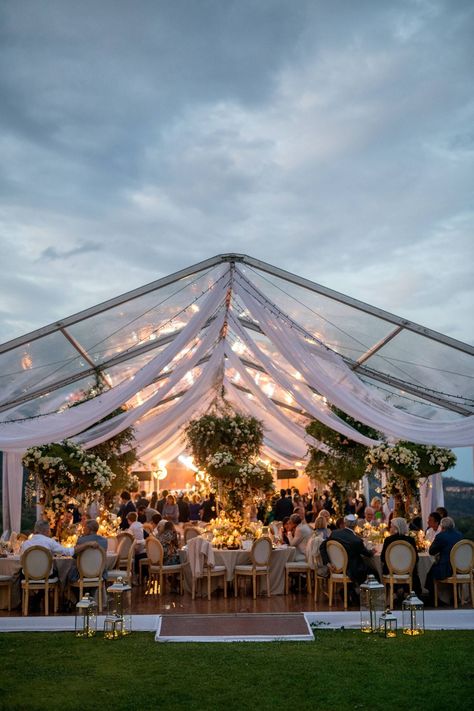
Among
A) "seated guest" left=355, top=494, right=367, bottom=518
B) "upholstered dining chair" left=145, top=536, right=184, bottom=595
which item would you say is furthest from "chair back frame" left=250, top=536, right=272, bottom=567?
"seated guest" left=355, top=494, right=367, bottom=518

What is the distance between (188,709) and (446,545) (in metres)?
5.20

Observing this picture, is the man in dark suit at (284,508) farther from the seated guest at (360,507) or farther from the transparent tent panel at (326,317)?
the transparent tent panel at (326,317)

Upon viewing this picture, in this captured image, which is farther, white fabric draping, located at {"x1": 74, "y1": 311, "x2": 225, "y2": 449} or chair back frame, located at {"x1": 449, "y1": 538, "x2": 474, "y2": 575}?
white fabric draping, located at {"x1": 74, "y1": 311, "x2": 225, "y2": 449}

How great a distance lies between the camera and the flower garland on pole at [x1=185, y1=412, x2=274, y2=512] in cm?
1299

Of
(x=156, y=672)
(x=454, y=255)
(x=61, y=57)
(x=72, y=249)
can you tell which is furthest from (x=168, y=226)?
(x=156, y=672)

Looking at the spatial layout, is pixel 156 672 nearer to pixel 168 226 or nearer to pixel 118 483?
pixel 168 226

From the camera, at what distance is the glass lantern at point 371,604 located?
8.09m

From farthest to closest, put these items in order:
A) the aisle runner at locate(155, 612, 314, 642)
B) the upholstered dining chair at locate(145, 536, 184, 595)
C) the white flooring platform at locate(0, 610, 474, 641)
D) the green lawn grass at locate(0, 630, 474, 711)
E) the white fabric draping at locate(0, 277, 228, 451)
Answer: the upholstered dining chair at locate(145, 536, 184, 595)
the white fabric draping at locate(0, 277, 228, 451)
the white flooring platform at locate(0, 610, 474, 641)
the aisle runner at locate(155, 612, 314, 642)
the green lawn grass at locate(0, 630, 474, 711)

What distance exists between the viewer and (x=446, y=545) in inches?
378

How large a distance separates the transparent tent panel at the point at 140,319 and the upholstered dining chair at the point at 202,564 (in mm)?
3116

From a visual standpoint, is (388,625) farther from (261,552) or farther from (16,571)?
(16,571)

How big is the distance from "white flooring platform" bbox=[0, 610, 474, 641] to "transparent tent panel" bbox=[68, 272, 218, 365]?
11.9ft

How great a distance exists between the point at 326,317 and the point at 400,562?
3332mm

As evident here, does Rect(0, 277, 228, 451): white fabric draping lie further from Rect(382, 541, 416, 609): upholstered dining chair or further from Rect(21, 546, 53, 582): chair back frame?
Rect(382, 541, 416, 609): upholstered dining chair
